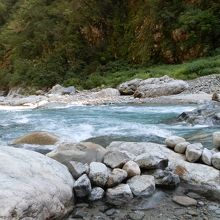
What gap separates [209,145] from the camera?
24.3 feet

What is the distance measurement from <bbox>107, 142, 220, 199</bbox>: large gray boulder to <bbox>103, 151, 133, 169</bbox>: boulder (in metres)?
0.65

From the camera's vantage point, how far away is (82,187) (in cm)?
496

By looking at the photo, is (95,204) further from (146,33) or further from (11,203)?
(146,33)

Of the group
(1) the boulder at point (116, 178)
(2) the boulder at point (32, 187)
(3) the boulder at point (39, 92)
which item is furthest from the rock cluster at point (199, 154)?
(3) the boulder at point (39, 92)

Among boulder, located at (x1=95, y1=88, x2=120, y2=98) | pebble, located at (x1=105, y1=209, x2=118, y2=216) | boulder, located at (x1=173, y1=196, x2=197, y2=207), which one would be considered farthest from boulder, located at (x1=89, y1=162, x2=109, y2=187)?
boulder, located at (x1=95, y1=88, x2=120, y2=98)

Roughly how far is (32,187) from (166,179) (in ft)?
6.56

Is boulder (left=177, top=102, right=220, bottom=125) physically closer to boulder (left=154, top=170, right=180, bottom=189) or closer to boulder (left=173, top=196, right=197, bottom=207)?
boulder (left=154, top=170, right=180, bottom=189)

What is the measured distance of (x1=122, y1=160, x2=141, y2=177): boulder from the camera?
17.6ft

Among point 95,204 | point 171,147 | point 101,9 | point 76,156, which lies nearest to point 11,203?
point 95,204

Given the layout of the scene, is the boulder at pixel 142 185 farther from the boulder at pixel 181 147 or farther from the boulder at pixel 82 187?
the boulder at pixel 181 147

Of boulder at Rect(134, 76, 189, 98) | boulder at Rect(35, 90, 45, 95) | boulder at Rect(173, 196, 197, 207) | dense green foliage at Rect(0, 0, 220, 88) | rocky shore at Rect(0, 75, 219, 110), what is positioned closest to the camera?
boulder at Rect(173, 196, 197, 207)

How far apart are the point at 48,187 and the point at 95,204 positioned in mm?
734

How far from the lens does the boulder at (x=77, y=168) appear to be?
208 inches

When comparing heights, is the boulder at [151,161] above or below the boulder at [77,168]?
below
